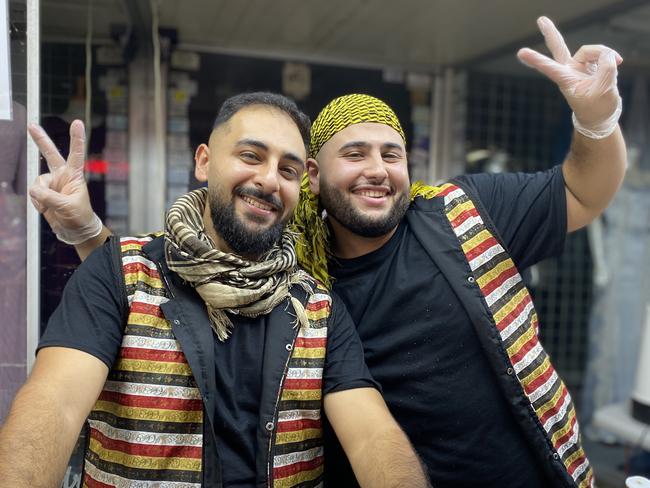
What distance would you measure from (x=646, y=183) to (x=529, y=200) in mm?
2377

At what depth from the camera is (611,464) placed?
3.58m

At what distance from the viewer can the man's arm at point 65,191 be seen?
1.54 m

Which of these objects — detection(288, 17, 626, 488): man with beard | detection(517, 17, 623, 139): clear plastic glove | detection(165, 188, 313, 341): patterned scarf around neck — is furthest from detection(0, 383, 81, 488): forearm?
detection(517, 17, 623, 139): clear plastic glove

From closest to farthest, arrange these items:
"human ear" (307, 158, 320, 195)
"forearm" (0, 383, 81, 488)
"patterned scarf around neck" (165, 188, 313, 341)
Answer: "forearm" (0, 383, 81, 488)
"patterned scarf around neck" (165, 188, 313, 341)
"human ear" (307, 158, 320, 195)

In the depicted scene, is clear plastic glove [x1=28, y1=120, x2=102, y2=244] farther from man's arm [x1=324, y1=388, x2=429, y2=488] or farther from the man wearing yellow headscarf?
man's arm [x1=324, y1=388, x2=429, y2=488]

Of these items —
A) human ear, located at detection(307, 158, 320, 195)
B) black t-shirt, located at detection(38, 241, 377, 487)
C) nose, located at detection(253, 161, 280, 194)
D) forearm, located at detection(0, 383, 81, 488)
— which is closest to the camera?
forearm, located at detection(0, 383, 81, 488)

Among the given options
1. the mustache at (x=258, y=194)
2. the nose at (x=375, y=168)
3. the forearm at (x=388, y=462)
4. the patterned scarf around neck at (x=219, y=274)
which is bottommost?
the forearm at (x=388, y=462)

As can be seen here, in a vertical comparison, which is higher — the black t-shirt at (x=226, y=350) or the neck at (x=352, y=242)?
the neck at (x=352, y=242)

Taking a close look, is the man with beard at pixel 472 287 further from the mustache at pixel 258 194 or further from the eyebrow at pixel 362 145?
the mustache at pixel 258 194

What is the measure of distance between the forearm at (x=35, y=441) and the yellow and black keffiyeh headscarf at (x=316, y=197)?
85cm

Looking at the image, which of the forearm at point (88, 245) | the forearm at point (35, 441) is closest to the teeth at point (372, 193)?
the forearm at point (88, 245)

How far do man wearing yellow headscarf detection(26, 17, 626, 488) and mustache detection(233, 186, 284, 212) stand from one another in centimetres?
33

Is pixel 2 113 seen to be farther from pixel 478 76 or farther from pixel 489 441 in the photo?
pixel 478 76

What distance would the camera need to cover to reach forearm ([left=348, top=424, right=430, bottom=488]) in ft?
4.34
